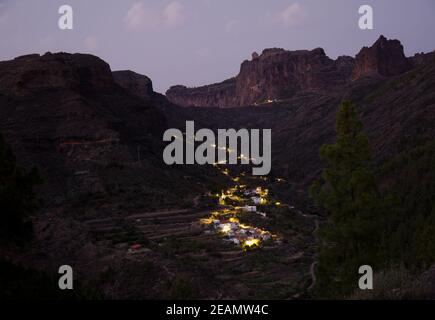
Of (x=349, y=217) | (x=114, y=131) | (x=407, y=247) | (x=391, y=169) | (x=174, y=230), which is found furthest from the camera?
(x=114, y=131)

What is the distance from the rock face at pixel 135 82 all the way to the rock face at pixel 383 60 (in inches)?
2704

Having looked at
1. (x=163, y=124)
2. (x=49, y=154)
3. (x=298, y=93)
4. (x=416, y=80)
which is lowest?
(x=49, y=154)

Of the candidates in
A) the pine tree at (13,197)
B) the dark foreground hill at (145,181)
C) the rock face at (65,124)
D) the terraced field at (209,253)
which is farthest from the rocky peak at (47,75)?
the pine tree at (13,197)

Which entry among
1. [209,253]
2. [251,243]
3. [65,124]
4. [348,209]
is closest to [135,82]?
[65,124]

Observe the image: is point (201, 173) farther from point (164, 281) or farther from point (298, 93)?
point (298, 93)

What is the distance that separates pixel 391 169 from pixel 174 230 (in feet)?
75.4

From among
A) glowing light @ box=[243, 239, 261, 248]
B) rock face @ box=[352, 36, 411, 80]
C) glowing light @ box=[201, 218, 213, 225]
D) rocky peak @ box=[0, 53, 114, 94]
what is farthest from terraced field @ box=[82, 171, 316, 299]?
rock face @ box=[352, 36, 411, 80]

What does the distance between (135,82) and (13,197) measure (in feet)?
373

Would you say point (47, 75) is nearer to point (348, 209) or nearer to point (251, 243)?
point (251, 243)

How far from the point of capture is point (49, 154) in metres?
56.6

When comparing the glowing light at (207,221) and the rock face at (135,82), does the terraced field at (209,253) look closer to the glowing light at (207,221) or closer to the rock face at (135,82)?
the glowing light at (207,221)

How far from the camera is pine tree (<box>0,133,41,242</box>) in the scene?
22.0 m

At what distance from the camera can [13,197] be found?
870 inches

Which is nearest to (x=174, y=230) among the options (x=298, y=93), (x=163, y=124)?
(x=163, y=124)
